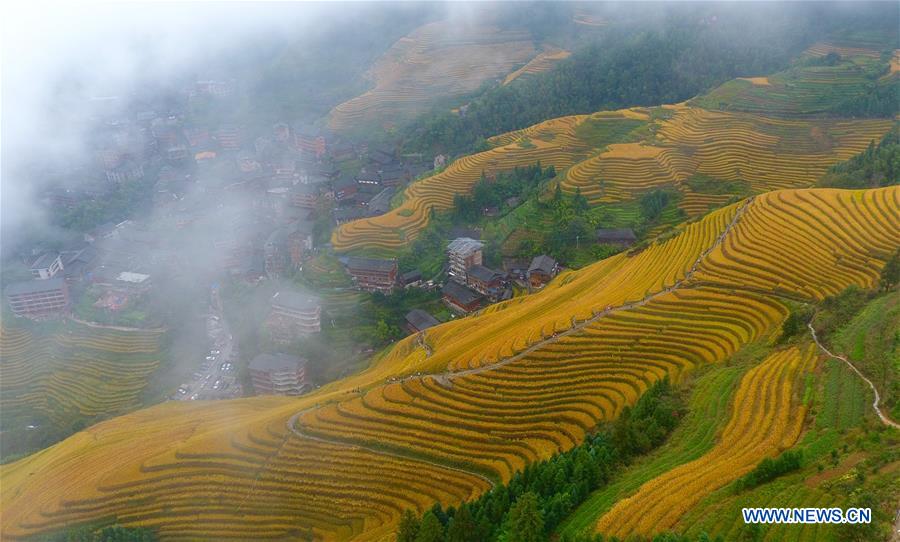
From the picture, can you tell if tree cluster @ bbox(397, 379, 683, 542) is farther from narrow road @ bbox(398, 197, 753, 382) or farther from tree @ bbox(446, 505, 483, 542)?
narrow road @ bbox(398, 197, 753, 382)

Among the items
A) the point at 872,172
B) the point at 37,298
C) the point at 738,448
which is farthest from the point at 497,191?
the point at 37,298

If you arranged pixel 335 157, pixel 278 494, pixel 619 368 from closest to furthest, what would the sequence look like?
pixel 278 494 → pixel 619 368 → pixel 335 157

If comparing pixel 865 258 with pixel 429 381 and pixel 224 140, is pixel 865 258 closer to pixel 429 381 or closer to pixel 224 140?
pixel 429 381

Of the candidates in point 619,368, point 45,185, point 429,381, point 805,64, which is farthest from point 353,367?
point 805,64

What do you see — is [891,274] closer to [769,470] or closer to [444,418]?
[769,470]

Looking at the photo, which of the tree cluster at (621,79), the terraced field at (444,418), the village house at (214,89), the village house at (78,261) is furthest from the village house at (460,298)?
the village house at (214,89)

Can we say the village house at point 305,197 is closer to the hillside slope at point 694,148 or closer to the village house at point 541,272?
the hillside slope at point 694,148

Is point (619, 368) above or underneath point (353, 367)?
above

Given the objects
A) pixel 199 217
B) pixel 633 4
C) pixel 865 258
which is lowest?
pixel 199 217
